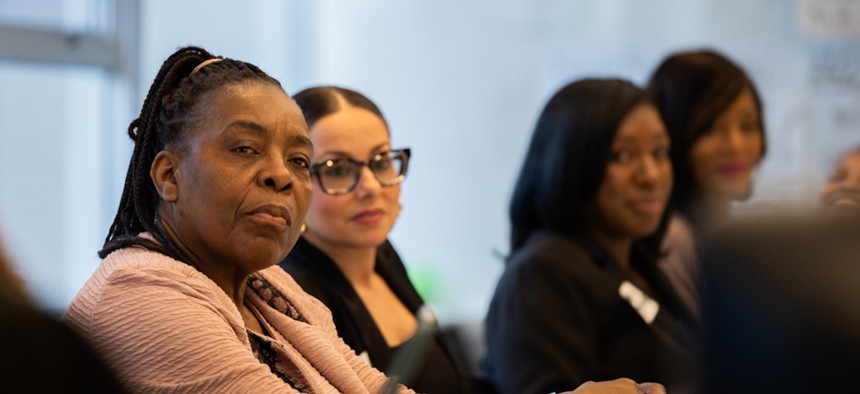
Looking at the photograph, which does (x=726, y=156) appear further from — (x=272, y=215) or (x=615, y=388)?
(x=272, y=215)

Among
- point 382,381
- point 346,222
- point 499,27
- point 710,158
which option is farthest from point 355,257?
point 499,27

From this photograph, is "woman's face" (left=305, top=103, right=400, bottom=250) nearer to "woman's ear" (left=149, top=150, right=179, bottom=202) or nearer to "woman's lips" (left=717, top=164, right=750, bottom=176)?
"woman's ear" (left=149, top=150, right=179, bottom=202)

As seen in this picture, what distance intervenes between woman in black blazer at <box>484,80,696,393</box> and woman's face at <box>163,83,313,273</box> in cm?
121

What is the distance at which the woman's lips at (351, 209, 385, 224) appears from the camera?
214 cm

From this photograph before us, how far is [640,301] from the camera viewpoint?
2717 millimetres

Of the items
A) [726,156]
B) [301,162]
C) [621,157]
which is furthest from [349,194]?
[726,156]

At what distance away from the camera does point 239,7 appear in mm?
4258

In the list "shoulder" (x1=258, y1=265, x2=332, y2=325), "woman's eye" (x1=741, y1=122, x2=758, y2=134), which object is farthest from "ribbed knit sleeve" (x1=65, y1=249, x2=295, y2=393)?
"woman's eye" (x1=741, y1=122, x2=758, y2=134)

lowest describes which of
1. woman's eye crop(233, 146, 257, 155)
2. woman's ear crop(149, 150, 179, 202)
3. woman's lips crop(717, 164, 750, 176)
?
woman's lips crop(717, 164, 750, 176)

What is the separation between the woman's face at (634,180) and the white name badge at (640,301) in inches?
8.4

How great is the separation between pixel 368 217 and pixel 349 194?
54 mm

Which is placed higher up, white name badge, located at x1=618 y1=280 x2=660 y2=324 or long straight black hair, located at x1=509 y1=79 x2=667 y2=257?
long straight black hair, located at x1=509 y1=79 x2=667 y2=257

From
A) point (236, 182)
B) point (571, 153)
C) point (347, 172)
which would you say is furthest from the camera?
point (571, 153)

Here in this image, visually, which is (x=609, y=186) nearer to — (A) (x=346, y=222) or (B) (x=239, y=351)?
(A) (x=346, y=222)
